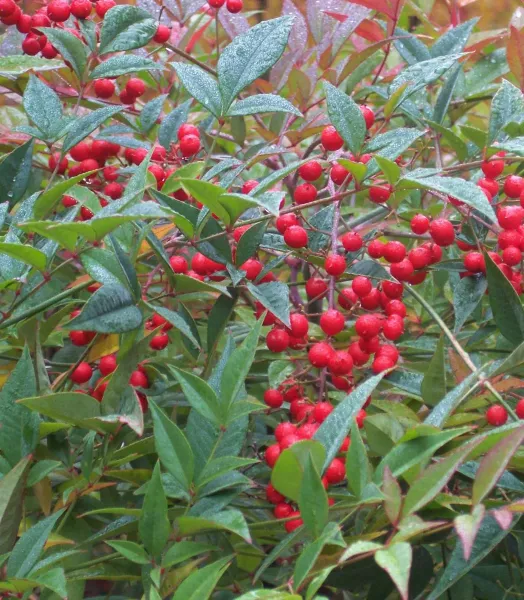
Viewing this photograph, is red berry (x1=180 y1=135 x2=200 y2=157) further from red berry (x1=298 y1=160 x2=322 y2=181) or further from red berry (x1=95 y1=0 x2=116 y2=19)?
red berry (x1=95 y1=0 x2=116 y2=19)

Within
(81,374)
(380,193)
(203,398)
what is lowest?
(81,374)

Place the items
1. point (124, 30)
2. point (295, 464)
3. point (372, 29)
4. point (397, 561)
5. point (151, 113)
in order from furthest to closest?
point (372, 29) → point (151, 113) → point (124, 30) → point (295, 464) → point (397, 561)

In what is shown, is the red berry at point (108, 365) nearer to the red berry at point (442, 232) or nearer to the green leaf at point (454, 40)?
the red berry at point (442, 232)

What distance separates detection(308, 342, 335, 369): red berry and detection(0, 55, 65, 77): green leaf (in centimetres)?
44

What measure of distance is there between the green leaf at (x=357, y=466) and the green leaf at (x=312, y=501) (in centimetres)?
4

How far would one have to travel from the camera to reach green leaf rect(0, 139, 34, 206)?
2.79ft

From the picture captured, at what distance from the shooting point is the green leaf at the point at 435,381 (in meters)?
0.75

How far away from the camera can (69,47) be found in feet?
2.96

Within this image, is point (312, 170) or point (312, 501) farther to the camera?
point (312, 170)

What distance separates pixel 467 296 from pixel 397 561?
41 cm

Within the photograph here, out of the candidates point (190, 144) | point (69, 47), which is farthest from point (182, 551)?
point (69, 47)

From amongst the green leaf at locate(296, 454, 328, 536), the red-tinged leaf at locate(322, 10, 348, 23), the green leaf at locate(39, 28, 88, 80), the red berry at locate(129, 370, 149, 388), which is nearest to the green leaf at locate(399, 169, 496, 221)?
the green leaf at locate(296, 454, 328, 536)

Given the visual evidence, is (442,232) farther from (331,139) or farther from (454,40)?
(454,40)

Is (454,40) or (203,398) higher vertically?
(454,40)
